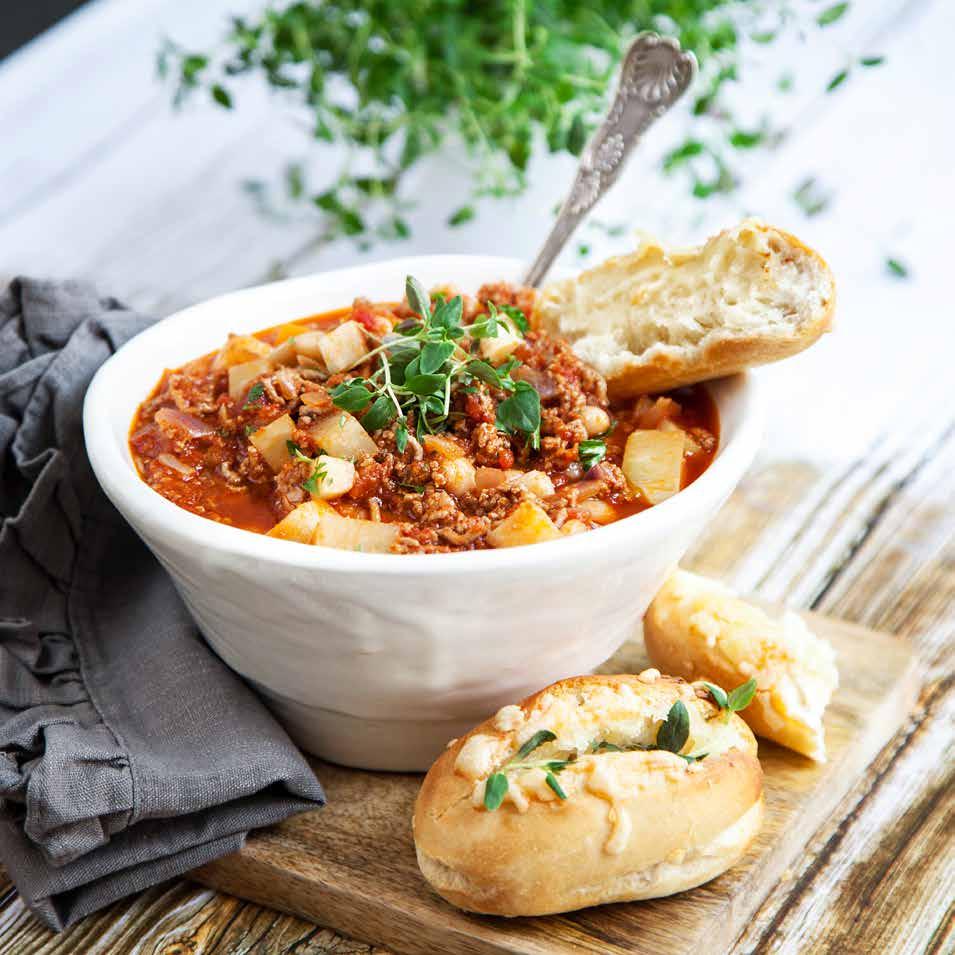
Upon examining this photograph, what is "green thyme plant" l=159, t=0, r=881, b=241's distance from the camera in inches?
177

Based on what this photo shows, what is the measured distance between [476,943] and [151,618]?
113 cm

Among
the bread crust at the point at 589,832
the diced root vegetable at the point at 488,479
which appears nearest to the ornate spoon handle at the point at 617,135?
the diced root vegetable at the point at 488,479

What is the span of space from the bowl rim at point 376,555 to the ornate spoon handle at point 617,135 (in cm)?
66

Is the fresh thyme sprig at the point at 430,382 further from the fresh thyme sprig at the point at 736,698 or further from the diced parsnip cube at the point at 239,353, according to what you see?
the fresh thyme sprig at the point at 736,698

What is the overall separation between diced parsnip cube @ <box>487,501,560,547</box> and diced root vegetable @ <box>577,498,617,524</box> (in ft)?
0.43

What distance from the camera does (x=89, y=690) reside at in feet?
9.73

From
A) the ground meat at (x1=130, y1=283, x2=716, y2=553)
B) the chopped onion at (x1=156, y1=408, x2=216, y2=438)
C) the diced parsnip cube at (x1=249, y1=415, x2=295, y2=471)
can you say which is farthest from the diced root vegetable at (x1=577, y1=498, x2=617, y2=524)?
the chopped onion at (x1=156, y1=408, x2=216, y2=438)

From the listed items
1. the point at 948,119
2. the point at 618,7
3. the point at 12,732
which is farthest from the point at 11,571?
the point at 948,119

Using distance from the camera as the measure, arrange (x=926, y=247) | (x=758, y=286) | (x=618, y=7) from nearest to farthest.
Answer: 1. (x=758, y=286)
2. (x=618, y=7)
3. (x=926, y=247)

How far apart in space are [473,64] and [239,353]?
1.90 metres

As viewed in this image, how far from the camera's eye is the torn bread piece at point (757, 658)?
2.85 m

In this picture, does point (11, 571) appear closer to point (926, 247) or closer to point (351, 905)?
point (351, 905)

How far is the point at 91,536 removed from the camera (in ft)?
10.9

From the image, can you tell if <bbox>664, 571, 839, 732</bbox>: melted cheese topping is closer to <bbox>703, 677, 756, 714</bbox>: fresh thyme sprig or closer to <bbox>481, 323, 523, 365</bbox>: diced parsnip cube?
<bbox>703, 677, 756, 714</bbox>: fresh thyme sprig
